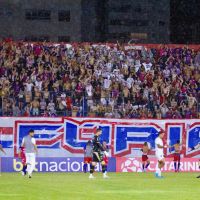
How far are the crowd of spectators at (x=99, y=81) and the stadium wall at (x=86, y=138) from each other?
2.76 feet

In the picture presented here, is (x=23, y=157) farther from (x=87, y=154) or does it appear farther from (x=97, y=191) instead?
(x=97, y=191)

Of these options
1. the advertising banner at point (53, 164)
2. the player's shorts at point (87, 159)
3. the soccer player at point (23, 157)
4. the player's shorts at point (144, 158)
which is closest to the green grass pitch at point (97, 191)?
A: the soccer player at point (23, 157)

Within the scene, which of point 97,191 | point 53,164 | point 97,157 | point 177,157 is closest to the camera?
point 97,191

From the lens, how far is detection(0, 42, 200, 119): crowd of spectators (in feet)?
143

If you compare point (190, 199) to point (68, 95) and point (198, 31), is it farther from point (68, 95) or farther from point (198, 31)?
point (198, 31)

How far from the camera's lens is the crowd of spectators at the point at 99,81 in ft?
143

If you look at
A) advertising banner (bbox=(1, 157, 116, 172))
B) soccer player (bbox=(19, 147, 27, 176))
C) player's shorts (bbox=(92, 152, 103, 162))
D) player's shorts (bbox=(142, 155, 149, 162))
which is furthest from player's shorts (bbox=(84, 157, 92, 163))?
player's shorts (bbox=(92, 152, 103, 162))

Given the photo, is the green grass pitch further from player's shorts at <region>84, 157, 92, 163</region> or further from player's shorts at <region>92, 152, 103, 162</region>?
player's shorts at <region>84, 157, 92, 163</region>

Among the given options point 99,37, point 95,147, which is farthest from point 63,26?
point 95,147

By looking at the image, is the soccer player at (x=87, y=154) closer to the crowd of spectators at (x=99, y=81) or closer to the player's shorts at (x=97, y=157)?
the crowd of spectators at (x=99, y=81)

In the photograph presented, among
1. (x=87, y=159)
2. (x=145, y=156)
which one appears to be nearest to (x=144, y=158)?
(x=145, y=156)

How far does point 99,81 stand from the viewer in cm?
4700

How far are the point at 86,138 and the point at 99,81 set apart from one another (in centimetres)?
561

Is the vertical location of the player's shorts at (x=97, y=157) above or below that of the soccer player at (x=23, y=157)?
above
